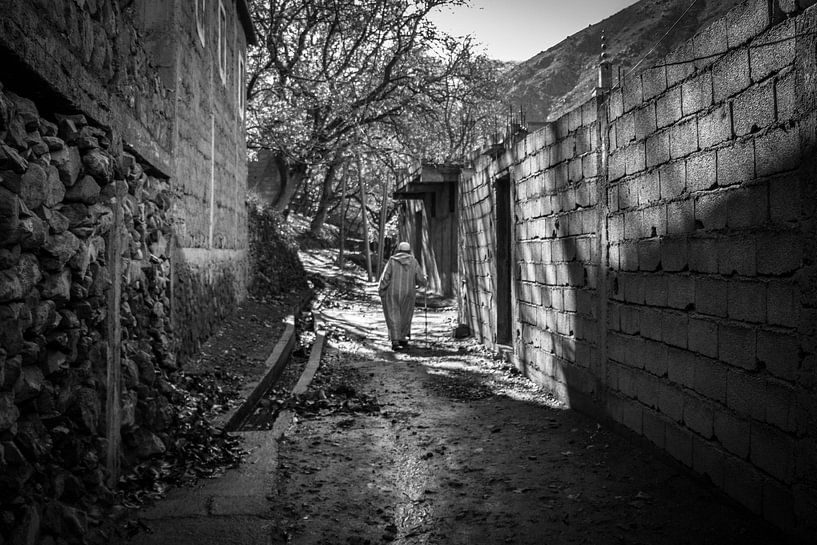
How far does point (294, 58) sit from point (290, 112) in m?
1.58

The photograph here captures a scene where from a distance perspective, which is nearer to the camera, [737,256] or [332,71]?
[737,256]

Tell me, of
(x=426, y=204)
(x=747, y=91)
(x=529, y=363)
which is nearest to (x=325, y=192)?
(x=426, y=204)

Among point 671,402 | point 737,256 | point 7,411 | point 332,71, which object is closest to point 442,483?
point 671,402

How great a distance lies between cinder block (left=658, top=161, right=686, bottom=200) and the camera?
466 cm

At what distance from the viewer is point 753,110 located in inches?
150

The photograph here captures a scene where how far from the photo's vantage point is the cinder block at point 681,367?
4.53 metres

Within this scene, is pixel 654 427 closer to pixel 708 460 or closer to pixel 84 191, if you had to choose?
pixel 708 460

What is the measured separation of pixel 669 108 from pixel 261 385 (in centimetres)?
524

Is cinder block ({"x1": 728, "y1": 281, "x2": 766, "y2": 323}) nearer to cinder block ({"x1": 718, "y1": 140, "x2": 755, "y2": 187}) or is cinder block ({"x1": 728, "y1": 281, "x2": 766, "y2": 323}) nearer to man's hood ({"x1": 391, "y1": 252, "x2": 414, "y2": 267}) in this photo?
cinder block ({"x1": 718, "y1": 140, "x2": 755, "y2": 187})

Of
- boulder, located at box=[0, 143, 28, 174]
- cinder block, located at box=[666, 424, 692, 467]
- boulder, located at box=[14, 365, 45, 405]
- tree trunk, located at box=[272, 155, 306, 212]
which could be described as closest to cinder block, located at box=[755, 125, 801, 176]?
cinder block, located at box=[666, 424, 692, 467]

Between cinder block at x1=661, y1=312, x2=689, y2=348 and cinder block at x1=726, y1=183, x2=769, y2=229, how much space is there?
0.85 m

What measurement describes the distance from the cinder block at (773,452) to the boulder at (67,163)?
379 cm

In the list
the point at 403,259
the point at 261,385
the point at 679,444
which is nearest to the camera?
the point at 679,444

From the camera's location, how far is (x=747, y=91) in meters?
3.85
